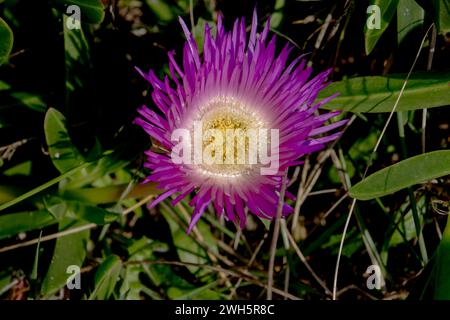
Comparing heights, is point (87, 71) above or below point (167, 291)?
above

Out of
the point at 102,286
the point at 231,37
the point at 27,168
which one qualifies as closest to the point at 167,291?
the point at 102,286

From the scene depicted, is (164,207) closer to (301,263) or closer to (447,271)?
(301,263)

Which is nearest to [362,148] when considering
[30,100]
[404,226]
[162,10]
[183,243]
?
[404,226]

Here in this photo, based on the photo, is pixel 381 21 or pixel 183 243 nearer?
pixel 381 21

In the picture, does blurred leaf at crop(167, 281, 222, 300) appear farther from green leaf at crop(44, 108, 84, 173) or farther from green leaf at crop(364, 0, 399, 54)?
green leaf at crop(364, 0, 399, 54)

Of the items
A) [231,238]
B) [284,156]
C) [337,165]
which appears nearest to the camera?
[284,156]

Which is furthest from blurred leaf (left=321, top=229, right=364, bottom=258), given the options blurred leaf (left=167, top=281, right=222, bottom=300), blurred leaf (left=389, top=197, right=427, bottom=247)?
blurred leaf (left=167, top=281, right=222, bottom=300)

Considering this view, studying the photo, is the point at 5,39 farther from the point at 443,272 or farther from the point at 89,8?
the point at 443,272
